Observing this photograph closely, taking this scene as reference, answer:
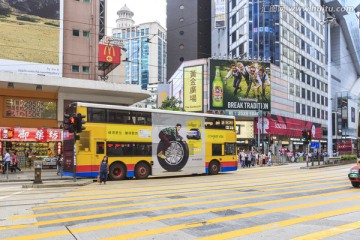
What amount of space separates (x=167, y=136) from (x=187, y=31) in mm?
71327

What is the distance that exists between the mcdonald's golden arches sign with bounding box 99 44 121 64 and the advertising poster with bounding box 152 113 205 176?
20320mm

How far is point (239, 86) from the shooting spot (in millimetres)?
59875

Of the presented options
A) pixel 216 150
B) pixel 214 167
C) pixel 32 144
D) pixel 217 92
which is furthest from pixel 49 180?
pixel 217 92

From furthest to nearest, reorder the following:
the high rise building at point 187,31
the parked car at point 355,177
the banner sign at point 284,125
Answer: the high rise building at point 187,31, the banner sign at point 284,125, the parked car at point 355,177

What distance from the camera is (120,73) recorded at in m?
88.9

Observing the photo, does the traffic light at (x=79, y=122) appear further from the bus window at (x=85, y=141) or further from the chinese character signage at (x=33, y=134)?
the chinese character signage at (x=33, y=134)

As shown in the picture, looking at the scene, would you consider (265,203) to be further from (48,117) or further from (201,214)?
(48,117)

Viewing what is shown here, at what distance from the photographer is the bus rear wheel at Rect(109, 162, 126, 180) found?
2128 cm

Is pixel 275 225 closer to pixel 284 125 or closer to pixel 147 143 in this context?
pixel 147 143

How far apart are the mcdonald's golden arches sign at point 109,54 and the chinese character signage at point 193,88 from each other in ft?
65.5

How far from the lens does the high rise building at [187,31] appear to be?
90.1m

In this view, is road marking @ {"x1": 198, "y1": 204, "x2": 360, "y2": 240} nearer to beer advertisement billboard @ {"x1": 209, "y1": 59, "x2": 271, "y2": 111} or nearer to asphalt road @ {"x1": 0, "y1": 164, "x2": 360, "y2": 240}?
asphalt road @ {"x1": 0, "y1": 164, "x2": 360, "y2": 240}

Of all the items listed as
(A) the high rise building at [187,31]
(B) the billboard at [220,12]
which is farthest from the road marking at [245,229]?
(A) the high rise building at [187,31]

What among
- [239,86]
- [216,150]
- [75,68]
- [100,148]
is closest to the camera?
[100,148]
